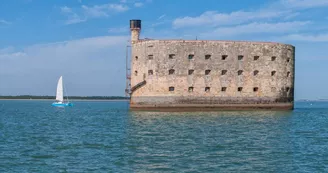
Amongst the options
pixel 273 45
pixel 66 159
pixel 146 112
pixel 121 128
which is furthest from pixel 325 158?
pixel 273 45

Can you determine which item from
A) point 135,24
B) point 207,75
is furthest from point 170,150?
point 135,24

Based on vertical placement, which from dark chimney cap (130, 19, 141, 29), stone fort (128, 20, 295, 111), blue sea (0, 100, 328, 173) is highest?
dark chimney cap (130, 19, 141, 29)

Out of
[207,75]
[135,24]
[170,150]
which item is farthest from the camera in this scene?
[135,24]

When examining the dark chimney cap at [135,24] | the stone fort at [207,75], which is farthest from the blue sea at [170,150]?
the dark chimney cap at [135,24]

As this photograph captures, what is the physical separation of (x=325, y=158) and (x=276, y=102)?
1010 inches

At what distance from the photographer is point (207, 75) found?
4009 centimetres

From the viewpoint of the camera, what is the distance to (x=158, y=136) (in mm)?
22328

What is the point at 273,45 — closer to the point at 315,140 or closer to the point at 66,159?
the point at 315,140

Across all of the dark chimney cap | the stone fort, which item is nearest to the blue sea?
the stone fort

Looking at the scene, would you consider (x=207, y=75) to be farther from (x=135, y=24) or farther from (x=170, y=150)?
(x=170, y=150)

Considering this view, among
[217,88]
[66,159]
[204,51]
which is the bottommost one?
[66,159]

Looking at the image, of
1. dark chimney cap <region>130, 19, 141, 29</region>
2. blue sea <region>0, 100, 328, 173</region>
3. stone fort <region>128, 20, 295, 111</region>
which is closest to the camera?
blue sea <region>0, 100, 328, 173</region>

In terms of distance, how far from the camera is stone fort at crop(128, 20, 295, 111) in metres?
39.7

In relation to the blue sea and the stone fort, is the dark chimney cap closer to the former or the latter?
the stone fort
